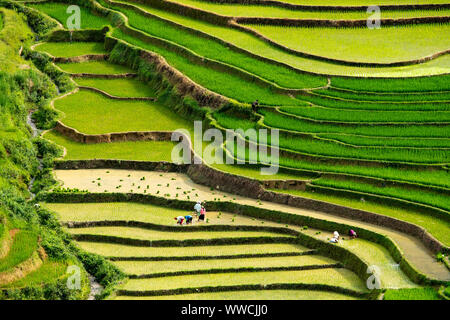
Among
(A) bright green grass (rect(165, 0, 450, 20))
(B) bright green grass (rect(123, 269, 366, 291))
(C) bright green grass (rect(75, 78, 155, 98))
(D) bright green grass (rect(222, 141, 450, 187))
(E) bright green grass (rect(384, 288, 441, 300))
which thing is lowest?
(E) bright green grass (rect(384, 288, 441, 300))

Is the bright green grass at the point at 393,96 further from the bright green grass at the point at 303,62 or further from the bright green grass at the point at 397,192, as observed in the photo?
the bright green grass at the point at 397,192

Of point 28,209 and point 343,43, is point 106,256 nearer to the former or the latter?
point 28,209

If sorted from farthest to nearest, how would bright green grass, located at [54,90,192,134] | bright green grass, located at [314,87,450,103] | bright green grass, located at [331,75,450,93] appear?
bright green grass, located at [54,90,192,134]
bright green grass, located at [331,75,450,93]
bright green grass, located at [314,87,450,103]

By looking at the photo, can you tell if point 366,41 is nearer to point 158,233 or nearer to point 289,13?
point 289,13

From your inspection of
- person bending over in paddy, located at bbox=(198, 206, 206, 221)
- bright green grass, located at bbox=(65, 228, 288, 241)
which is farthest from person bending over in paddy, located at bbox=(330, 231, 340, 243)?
person bending over in paddy, located at bbox=(198, 206, 206, 221)

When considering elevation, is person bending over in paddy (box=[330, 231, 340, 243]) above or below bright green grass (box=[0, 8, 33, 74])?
below

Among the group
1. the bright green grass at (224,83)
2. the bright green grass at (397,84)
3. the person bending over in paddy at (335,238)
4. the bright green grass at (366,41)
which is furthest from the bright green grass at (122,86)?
the person bending over in paddy at (335,238)

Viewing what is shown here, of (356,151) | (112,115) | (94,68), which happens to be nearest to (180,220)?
(356,151)

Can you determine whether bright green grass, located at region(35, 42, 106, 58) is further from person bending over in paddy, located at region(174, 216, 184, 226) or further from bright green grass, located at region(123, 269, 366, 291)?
bright green grass, located at region(123, 269, 366, 291)
